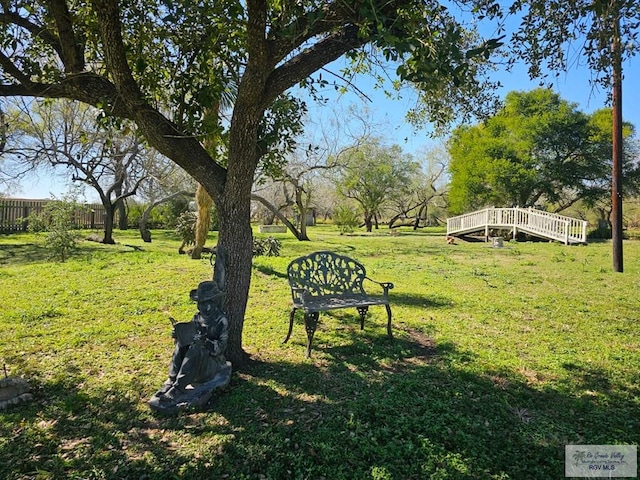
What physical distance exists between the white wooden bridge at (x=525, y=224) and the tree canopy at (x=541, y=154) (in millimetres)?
2653

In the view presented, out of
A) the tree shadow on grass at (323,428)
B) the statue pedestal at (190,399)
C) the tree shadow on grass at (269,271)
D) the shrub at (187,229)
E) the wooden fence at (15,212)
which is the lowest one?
the tree shadow on grass at (323,428)

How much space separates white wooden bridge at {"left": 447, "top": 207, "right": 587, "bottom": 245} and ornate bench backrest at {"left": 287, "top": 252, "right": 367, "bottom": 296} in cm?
1735

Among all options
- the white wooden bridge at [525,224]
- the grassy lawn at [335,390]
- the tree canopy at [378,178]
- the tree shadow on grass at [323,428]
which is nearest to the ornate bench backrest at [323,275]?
the grassy lawn at [335,390]

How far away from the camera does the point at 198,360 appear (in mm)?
3275

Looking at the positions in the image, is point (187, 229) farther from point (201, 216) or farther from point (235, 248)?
point (235, 248)

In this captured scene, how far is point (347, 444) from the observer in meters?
2.81

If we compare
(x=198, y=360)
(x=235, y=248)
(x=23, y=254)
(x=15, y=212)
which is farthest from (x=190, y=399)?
(x=15, y=212)

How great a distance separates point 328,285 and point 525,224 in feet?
65.4

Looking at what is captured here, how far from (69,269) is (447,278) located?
9.02 metres

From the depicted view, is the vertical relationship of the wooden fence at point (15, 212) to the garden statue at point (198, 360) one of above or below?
above

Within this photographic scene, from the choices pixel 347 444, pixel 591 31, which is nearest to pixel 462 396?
pixel 347 444

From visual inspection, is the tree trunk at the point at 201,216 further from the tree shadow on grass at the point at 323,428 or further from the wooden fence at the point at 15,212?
the wooden fence at the point at 15,212

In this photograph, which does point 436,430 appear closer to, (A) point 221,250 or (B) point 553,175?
(A) point 221,250

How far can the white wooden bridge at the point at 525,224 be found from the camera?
19094 millimetres
